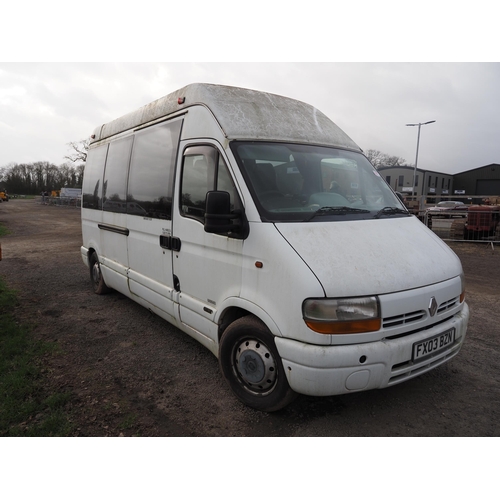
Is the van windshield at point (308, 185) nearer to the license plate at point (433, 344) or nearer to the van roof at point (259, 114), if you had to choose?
the van roof at point (259, 114)

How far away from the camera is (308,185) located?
3781 millimetres

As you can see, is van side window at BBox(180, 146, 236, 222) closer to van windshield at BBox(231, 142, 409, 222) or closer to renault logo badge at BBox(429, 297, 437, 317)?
van windshield at BBox(231, 142, 409, 222)

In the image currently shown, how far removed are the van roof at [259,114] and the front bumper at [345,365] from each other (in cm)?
199

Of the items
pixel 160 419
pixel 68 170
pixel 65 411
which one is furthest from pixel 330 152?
pixel 68 170

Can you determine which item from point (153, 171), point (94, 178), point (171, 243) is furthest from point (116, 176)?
point (171, 243)

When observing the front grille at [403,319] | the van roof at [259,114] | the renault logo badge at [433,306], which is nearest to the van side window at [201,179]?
the van roof at [259,114]

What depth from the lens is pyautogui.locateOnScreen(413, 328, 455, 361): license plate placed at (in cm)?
320

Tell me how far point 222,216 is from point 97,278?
483 centimetres

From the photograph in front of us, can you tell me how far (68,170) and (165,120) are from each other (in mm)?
83197

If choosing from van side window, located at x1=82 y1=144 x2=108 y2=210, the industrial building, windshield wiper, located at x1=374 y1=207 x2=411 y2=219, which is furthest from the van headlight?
the industrial building

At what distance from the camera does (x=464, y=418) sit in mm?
3426

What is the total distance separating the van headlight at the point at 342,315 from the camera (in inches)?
115

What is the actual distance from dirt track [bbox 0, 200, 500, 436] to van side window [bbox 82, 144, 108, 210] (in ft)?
6.23

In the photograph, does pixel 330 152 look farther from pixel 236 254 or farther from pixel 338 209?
pixel 236 254
